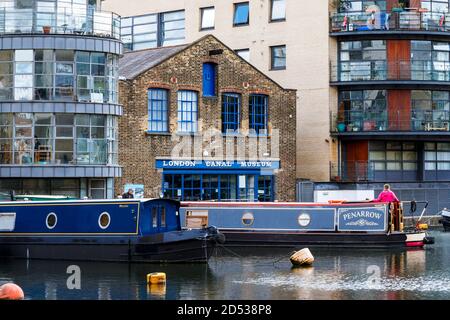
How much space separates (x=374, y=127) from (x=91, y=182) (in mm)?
16365

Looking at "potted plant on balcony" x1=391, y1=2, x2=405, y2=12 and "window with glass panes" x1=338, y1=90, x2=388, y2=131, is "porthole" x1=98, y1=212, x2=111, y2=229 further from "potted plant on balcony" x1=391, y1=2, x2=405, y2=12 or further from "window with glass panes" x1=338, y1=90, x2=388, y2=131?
"potted plant on balcony" x1=391, y1=2, x2=405, y2=12

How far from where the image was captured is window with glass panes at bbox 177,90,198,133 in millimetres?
44250

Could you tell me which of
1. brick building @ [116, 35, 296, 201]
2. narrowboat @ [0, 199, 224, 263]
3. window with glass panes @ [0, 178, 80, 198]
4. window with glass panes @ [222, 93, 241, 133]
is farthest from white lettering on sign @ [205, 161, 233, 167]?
narrowboat @ [0, 199, 224, 263]

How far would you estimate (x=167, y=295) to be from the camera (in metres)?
24.4

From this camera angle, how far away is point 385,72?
4962cm

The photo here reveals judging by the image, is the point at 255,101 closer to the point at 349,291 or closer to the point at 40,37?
the point at 40,37

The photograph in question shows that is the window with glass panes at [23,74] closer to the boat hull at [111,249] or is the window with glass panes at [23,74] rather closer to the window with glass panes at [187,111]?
the boat hull at [111,249]

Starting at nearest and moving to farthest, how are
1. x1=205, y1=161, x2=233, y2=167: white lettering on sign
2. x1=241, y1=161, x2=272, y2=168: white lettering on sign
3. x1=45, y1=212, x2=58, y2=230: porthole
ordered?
x1=45, y1=212, x2=58, y2=230: porthole < x1=205, y1=161, x2=233, y2=167: white lettering on sign < x1=241, y1=161, x2=272, y2=168: white lettering on sign

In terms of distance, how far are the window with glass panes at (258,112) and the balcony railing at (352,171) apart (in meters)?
4.57

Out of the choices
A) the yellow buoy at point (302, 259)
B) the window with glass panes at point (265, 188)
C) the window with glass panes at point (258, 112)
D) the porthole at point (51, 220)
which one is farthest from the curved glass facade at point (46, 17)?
the yellow buoy at point (302, 259)

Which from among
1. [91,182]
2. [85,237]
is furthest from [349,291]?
[91,182]

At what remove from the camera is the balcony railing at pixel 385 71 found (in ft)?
163

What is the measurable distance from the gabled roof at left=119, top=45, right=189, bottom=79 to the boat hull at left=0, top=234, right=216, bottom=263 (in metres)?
11.7

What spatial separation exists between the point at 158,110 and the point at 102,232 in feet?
41.9
